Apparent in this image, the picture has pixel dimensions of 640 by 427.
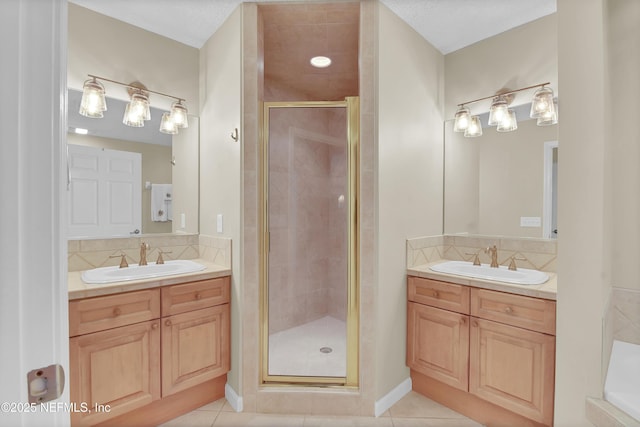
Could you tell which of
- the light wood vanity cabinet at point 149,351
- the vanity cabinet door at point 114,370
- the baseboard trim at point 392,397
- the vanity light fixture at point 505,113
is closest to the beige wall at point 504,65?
the vanity light fixture at point 505,113

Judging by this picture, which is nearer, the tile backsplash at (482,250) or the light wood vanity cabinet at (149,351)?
the light wood vanity cabinet at (149,351)

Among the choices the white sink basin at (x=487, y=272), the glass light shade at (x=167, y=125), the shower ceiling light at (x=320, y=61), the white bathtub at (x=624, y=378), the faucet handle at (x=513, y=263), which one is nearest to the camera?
the white bathtub at (x=624, y=378)

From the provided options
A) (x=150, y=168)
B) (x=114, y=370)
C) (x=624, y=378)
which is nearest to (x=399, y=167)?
(x=624, y=378)

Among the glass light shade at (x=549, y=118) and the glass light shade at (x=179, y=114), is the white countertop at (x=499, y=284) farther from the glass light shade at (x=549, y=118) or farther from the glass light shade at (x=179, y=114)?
the glass light shade at (x=179, y=114)

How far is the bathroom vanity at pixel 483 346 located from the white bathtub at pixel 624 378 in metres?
0.25

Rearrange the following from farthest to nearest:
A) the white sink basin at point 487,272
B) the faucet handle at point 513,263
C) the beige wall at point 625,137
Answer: the faucet handle at point 513,263 → the white sink basin at point 487,272 → the beige wall at point 625,137

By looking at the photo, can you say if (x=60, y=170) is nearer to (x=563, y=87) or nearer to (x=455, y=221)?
(x=563, y=87)

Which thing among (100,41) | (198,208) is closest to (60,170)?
(198,208)

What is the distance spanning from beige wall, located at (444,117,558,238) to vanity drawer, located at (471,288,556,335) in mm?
631

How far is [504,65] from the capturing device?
219 cm

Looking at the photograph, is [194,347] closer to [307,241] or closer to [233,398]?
[233,398]

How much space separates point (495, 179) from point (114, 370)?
8.75 feet

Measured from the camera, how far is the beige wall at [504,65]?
201cm

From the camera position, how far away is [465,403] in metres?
1.92
